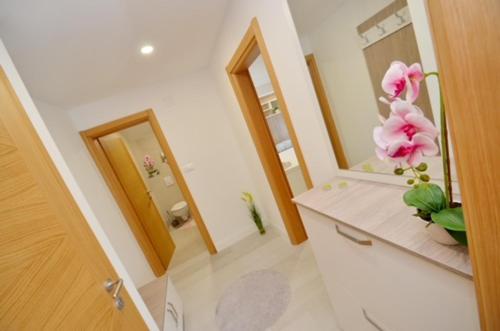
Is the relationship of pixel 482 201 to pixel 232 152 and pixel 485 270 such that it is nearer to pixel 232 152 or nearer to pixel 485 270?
pixel 485 270

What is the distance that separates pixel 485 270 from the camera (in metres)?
0.33

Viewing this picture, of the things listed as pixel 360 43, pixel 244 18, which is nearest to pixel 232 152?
pixel 244 18

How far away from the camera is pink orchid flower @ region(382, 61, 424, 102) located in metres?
0.52

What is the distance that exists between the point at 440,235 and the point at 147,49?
2.17 metres

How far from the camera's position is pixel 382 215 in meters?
0.81

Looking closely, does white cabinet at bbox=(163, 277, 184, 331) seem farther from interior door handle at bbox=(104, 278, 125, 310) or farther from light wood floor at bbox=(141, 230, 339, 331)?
interior door handle at bbox=(104, 278, 125, 310)

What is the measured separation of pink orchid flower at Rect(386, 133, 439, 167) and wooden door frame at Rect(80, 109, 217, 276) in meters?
2.47

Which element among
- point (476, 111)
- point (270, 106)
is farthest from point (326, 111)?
point (270, 106)

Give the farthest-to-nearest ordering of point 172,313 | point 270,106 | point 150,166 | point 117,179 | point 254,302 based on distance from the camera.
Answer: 1. point 150,166
2. point 270,106
3. point 117,179
4. point 254,302
5. point 172,313

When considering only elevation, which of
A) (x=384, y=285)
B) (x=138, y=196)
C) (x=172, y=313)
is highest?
(x=138, y=196)

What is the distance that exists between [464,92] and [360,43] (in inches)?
31.4

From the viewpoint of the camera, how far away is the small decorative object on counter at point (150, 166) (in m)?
4.82

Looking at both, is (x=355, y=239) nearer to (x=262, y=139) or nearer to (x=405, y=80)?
(x=405, y=80)

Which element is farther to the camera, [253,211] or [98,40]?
[253,211]
